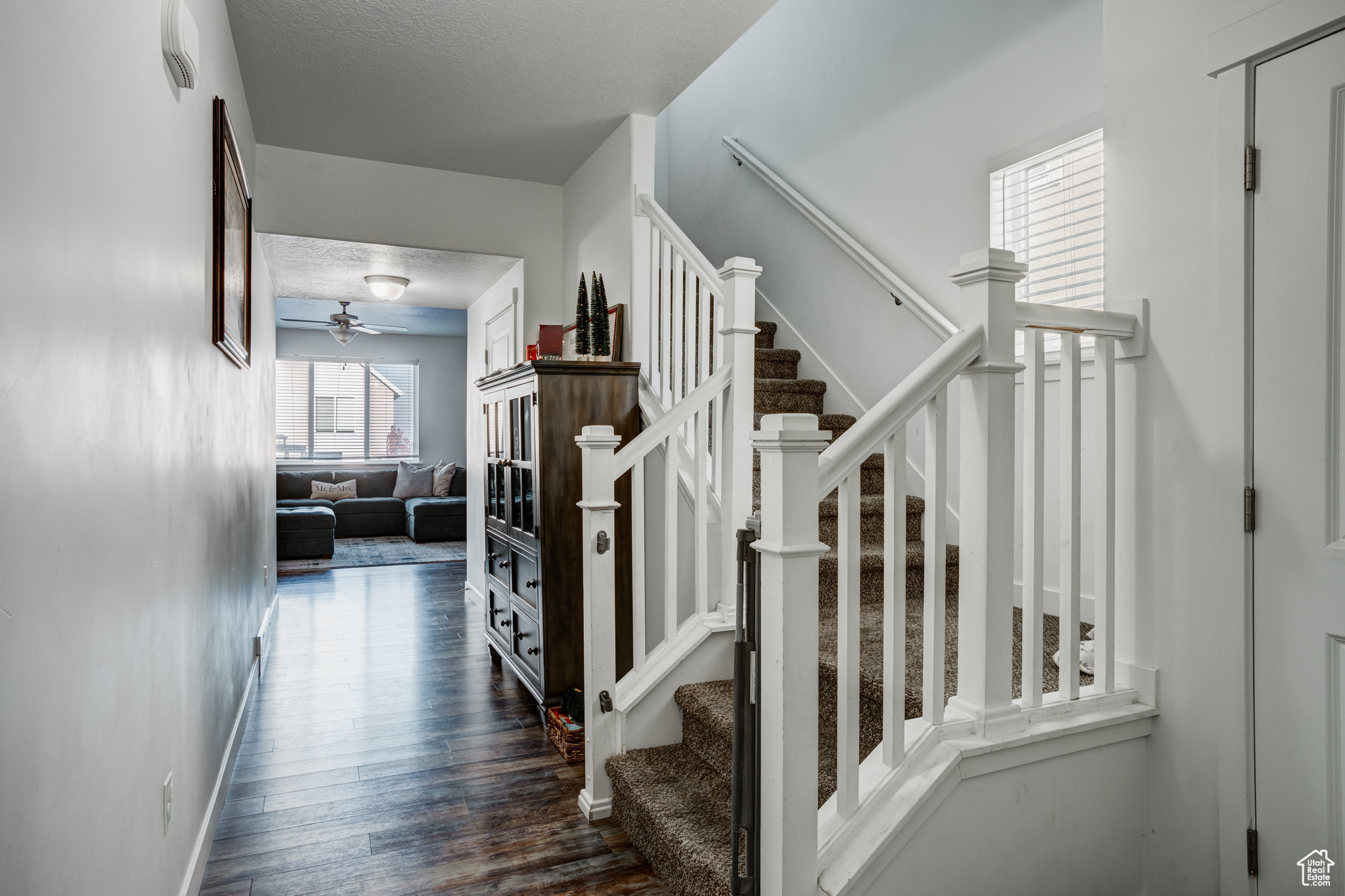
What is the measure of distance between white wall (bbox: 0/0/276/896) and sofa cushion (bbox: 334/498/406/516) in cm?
728

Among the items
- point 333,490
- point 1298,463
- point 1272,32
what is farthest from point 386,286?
point 333,490

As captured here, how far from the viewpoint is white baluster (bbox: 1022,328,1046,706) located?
5.58ft

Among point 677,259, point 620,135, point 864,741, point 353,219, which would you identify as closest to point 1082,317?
point 864,741

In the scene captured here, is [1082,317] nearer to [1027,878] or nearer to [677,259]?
[1027,878]

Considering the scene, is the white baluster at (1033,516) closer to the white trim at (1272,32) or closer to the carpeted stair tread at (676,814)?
the white trim at (1272,32)

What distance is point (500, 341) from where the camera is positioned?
16.9ft

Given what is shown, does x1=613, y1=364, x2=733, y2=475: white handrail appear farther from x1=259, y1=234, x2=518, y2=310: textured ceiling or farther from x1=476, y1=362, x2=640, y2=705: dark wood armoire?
x1=259, y1=234, x2=518, y2=310: textured ceiling

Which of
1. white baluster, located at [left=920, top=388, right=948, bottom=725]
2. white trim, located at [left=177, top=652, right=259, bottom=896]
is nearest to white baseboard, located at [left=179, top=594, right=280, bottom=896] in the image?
white trim, located at [left=177, top=652, right=259, bottom=896]

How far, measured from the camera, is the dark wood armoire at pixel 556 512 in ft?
10.5

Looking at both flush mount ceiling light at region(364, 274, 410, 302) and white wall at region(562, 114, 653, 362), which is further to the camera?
flush mount ceiling light at region(364, 274, 410, 302)

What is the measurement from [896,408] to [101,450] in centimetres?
141

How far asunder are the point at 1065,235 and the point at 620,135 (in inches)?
80.3

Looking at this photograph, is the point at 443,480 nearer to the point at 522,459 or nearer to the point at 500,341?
the point at 500,341

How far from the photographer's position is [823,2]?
13.7ft
